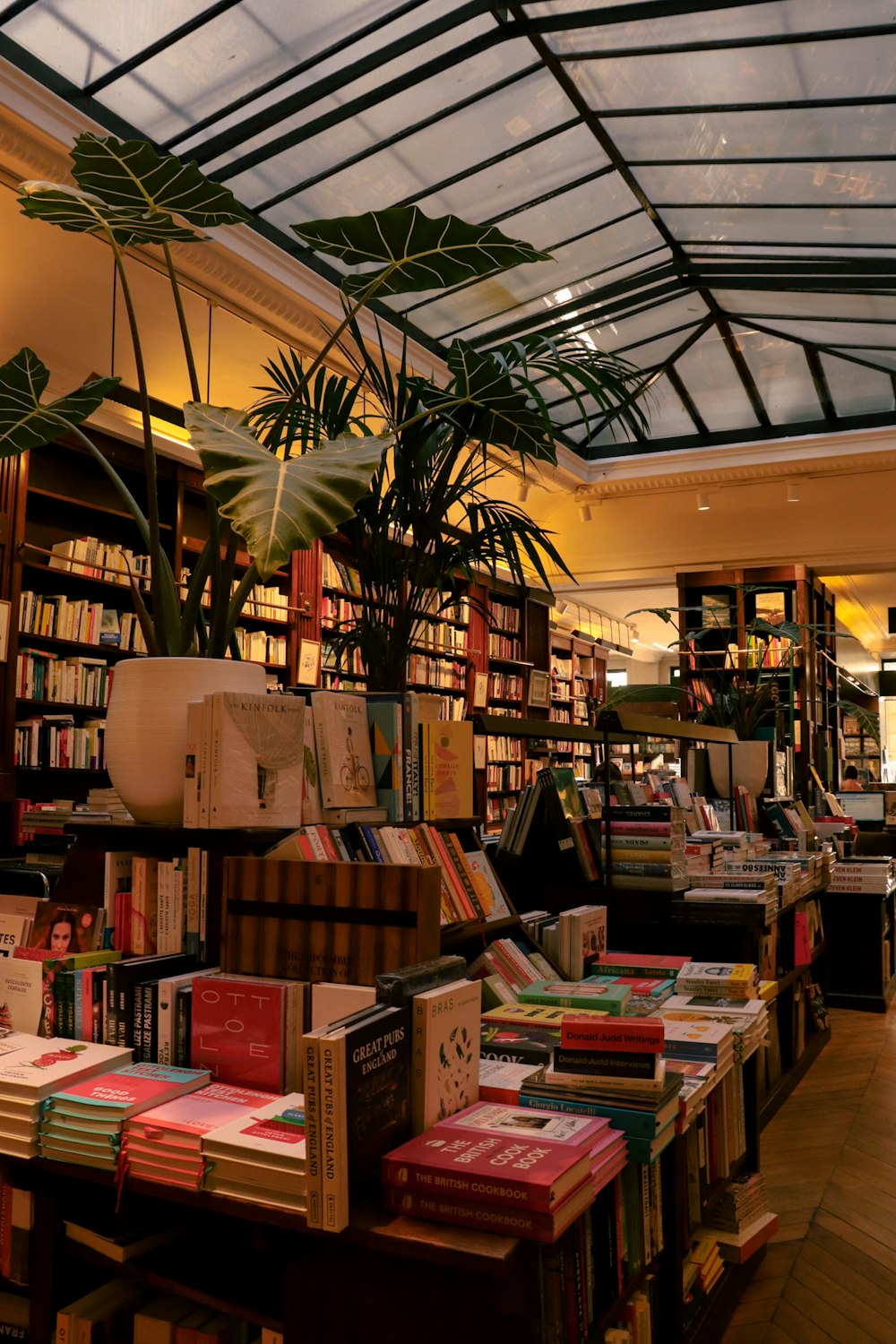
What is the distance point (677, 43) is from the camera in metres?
4.79

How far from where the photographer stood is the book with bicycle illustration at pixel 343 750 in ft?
7.50

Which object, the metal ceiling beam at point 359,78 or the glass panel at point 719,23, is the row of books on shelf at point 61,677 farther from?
the glass panel at point 719,23

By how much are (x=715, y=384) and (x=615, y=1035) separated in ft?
25.1

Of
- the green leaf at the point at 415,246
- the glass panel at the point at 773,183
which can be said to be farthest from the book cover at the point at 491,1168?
the glass panel at the point at 773,183

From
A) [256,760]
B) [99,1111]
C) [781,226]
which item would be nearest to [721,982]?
[256,760]

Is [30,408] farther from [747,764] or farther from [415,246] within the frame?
[747,764]

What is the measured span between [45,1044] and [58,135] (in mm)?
3752

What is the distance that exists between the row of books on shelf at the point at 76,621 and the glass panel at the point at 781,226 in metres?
4.18

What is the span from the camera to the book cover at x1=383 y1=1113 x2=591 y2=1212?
138 centimetres

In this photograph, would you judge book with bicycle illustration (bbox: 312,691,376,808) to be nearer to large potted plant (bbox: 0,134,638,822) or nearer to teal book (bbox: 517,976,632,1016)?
large potted plant (bbox: 0,134,638,822)

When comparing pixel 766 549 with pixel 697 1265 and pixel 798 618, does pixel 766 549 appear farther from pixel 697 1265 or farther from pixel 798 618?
pixel 697 1265

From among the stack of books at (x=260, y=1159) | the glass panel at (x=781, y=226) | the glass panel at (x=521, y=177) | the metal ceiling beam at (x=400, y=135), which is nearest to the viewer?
the stack of books at (x=260, y=1159)

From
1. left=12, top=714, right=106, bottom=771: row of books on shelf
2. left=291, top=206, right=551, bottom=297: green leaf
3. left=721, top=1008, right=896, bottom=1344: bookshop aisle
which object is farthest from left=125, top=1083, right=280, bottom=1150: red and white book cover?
left=12, top=714, right=106, bottom=771: row of books on shelf

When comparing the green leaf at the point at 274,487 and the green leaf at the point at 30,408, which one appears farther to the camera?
the green leaf at the point at 30,408
